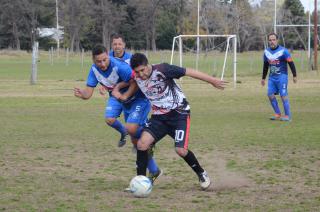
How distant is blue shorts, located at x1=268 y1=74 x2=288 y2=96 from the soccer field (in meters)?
0.74

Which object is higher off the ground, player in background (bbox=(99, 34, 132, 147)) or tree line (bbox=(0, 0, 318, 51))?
tree line (bbox=(0, 0, 318, 51))

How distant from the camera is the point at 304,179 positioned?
319 inches

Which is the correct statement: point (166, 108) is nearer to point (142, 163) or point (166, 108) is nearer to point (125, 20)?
point (142, 163)

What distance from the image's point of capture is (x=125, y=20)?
287ft

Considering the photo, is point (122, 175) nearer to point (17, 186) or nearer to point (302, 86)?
point (17, 186)

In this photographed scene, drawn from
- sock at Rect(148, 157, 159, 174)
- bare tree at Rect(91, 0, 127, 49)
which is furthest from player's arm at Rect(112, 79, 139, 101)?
bare tree at Rect(91, 0, 127, 49)

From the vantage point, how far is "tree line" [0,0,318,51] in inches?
3231

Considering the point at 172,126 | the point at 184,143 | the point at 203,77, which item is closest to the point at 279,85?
the point at 172,126

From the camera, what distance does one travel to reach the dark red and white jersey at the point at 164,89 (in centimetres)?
744

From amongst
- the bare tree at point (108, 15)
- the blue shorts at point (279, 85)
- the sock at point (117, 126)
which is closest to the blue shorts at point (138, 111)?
the sock at point (117, 126)

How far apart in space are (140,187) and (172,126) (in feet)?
3.02

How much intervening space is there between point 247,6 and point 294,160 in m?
74.2

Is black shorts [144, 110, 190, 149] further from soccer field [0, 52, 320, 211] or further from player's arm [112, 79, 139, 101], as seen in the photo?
soccer field [0, 52, 320, 211]

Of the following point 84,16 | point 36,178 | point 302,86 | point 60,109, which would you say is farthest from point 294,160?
point 84,16
